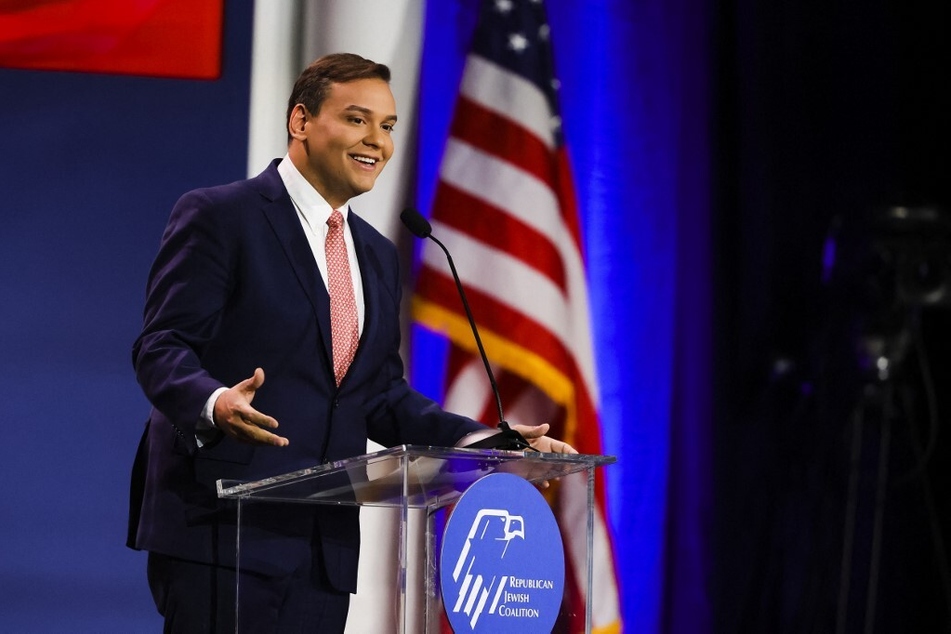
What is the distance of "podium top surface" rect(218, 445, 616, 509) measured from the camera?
64.9 inches

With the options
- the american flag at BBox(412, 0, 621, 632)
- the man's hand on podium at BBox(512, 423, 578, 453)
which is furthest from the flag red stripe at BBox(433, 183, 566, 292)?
the man's hand on podium at BBox(512, 423, 578, 453)

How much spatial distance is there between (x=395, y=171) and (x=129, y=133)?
2.51 feet

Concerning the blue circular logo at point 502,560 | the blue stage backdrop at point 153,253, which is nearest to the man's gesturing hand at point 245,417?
the blue circular logo at point 502,560

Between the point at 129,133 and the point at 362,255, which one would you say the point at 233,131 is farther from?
the point at 362,255

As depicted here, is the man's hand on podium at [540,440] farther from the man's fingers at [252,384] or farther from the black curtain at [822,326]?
the black curtain at [822,326]

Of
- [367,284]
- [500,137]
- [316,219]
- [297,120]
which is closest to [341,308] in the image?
[367,284]

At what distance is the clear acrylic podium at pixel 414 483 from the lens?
1.63 meters

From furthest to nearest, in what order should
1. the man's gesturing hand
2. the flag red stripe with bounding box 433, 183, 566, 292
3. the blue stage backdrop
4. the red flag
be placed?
1. the flag red stripe with bounding box 433, 183, 566, 292
2. the red flag
3. the blue stage backdrop
4. the man's gesturing hand

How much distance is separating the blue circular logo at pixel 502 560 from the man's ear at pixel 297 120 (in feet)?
3.27

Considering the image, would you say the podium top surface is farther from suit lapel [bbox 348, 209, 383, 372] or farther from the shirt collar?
the shirt collar

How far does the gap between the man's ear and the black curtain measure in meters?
1.71

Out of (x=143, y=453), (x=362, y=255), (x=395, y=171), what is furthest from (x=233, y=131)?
(x=143, y=453)

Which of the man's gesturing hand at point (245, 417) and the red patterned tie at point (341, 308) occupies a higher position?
the red patterned tie at point (341, 308)

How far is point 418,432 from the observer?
2342 millimetres
